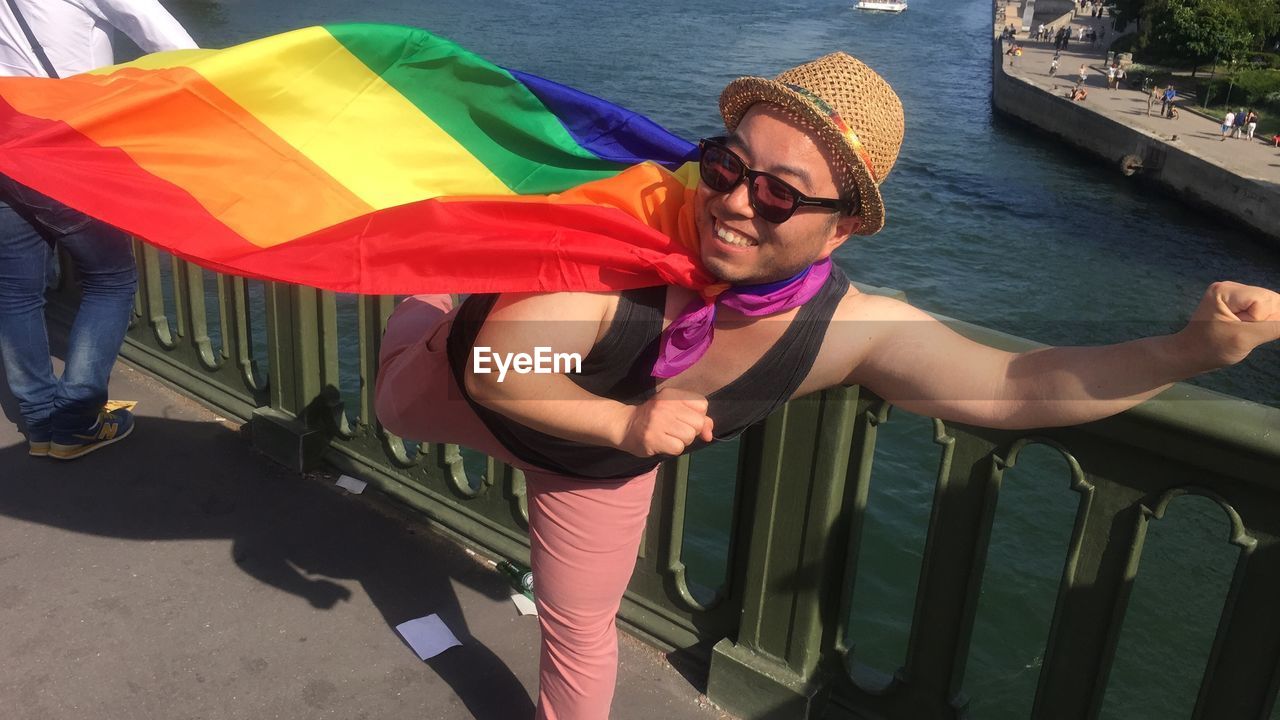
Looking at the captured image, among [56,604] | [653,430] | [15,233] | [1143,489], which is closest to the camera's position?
[653,430]

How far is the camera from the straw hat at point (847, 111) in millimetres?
1896

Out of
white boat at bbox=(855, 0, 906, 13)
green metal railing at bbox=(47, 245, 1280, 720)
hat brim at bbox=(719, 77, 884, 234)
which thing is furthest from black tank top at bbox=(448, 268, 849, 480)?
white boat at bbox=(855, 0, 906, 13)

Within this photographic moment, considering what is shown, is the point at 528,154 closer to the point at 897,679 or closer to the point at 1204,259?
the point at 897,679

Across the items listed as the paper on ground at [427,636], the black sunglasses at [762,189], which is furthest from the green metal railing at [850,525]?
the black sunglasses at [762,189]

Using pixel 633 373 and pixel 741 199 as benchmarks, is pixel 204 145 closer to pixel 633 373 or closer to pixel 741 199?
pixel 633 373

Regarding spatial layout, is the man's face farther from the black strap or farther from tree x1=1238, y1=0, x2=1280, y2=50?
tree x1=1238, y1=0, x2=1280, y2=50

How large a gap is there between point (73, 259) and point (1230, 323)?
3.41 metres

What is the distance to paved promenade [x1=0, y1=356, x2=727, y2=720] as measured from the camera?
298 centimetres

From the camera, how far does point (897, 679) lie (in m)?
2.88

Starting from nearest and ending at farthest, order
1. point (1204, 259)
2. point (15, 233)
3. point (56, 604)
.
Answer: point (56, 604) < point (15, 233) < point (1204, 259)

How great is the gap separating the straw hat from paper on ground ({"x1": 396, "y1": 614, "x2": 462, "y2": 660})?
185 centimetres

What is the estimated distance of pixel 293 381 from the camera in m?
4.10

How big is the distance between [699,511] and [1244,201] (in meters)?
20.7

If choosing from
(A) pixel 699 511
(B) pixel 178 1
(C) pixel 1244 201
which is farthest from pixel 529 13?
(A) pixel 699 511
